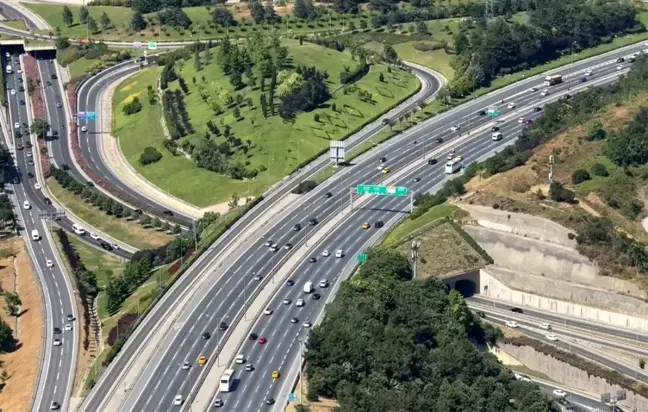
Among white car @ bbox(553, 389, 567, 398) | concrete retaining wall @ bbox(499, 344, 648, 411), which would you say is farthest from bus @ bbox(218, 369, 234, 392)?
white car @ bbox(553, 389, 567, 398)

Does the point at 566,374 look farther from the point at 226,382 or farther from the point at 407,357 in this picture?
the point at 226,382

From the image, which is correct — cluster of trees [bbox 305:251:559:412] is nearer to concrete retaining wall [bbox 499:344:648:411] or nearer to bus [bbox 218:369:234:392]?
concrete retaining wall [bbox 499:344:648:411]

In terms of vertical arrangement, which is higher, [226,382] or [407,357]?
[407,357]

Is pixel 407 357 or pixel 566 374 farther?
pixel 566 374

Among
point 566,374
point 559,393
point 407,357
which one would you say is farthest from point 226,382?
point 566,374

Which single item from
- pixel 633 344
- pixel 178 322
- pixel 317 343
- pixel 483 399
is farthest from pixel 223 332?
pixel 633 344
